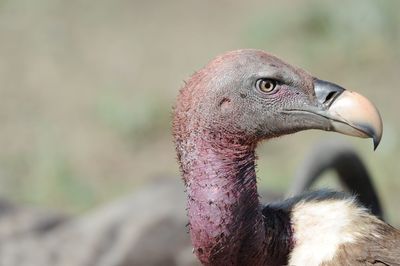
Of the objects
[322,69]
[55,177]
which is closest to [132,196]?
[55,177]

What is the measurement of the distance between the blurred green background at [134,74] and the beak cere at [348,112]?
3.59m

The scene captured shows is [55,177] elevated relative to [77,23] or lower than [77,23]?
lower

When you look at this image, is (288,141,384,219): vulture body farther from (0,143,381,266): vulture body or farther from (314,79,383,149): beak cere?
(314,79,383,149): beak cere

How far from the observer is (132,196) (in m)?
6.06

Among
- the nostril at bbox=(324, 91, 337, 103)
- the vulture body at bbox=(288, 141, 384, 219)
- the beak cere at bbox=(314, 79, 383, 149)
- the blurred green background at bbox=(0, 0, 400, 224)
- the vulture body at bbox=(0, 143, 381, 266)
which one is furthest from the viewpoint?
the blurred green background at bbox=(0, 0, 400, 224)

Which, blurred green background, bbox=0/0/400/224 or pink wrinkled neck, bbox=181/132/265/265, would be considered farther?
blurred green background, bbox=0/0/400/224

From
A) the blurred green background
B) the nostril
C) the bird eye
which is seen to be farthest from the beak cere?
the blurred green background

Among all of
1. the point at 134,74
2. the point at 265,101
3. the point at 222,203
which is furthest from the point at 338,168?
the point at 134,74

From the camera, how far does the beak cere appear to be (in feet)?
11.2

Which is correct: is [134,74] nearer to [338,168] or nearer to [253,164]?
[338,168]

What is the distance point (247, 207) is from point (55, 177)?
4.41m

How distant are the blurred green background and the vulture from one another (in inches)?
140

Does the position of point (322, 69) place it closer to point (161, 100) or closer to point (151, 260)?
point (161, 100)

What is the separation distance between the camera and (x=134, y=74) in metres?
9.27
